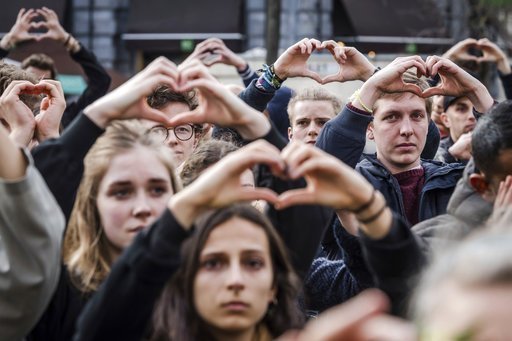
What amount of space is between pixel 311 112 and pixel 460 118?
145cm

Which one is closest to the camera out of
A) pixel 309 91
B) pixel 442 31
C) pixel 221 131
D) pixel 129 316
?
pixel 129 316

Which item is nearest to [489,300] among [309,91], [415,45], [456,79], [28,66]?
[456,79]

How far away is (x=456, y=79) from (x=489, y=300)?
289cm

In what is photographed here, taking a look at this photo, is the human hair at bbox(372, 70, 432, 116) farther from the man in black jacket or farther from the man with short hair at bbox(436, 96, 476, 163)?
the man in black jacket

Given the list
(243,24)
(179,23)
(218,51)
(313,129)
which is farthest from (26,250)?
(243,24)

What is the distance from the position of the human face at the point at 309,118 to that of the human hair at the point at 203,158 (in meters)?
1.56

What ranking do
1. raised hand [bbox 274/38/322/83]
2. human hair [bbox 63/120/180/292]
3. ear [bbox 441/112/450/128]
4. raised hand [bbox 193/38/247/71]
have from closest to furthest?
human hair [bbox 63/120/180/292] < raised hand [bbox 274/38/322/83] < raised hand [bbox 193/38/247/71] < ear [bbox 441/112/450/128]

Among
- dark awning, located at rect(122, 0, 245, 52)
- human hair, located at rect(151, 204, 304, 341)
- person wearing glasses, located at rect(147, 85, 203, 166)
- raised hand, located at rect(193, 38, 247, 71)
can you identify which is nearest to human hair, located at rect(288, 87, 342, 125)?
raised hand, located at rect(193, 38, 247, 71)

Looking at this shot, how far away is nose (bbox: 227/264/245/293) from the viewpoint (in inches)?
130

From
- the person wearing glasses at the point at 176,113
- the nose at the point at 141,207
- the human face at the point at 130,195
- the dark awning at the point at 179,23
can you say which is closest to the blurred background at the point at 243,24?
the dark awning at the point at 179,23

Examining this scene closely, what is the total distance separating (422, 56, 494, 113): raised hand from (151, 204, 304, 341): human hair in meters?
1.54

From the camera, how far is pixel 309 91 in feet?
22.3

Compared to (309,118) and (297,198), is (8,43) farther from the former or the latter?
(297,198)

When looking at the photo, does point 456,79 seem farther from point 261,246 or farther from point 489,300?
point 489,300
